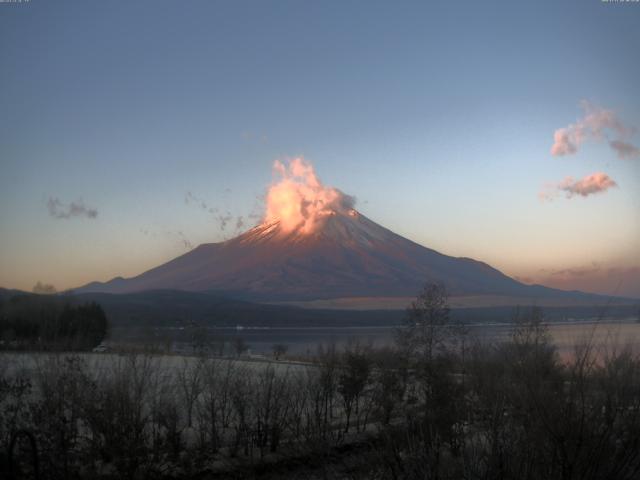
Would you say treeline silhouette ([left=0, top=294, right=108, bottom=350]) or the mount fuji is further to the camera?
the mount fuji

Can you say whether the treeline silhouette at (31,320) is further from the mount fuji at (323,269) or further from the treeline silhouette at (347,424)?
the mount fuji at (323,269)

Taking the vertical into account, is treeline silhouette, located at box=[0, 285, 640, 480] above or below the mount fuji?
below

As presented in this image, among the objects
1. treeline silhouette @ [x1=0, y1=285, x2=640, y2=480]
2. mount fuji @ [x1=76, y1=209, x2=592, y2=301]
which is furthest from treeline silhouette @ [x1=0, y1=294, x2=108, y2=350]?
mount fuji @ [x1=76, y1=209, x2=592, y2=301]

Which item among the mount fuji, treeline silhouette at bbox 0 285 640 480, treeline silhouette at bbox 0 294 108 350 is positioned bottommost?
treeline silhouette at bbox 0 285 640 480

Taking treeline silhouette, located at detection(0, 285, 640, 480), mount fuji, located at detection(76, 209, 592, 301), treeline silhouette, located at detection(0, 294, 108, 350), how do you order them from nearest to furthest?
treeline silhouette, located at detection(0, 285, 640, 480) < treeline silhouette, located at detection(0, 294, 108, 350) < mount fuji, located at detection(76, 209, 592, 301)

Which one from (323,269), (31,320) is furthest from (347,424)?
(323,269)

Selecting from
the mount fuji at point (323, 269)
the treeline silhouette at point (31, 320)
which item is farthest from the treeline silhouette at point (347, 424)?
the mount fuji at point (323, 269)

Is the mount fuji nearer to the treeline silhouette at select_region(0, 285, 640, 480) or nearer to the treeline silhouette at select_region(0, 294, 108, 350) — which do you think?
the treeline silhouette at select_region(0, 294, 108, 350)

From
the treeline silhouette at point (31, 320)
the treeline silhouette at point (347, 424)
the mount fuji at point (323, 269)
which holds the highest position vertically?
the mount fuji at point (323, 269)

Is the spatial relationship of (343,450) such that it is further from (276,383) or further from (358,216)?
(358,216)
